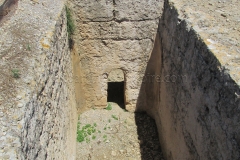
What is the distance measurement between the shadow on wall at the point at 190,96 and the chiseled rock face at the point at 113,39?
0.81 ft

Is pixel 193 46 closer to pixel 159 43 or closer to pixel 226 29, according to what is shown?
pixel 226 29

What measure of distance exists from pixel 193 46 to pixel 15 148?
2.55 m

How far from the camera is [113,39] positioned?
17.9 ft

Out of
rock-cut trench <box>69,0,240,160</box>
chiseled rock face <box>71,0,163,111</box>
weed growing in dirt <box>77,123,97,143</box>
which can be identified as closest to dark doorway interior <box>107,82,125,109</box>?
rock-cut trench <box>69,0,240,160</box>

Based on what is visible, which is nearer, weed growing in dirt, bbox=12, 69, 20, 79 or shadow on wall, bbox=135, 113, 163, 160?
weed growing in dirt, bbox=12, 69, 20, 79

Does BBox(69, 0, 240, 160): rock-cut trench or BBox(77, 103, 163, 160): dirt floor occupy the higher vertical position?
BBox(69, 0, 240, 160): rock-cut trench

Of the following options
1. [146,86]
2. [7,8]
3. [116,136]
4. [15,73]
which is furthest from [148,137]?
[7,8]

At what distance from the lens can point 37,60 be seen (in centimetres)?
308

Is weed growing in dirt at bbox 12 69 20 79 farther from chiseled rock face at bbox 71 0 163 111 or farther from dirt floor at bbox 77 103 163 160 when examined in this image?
dirt floor at bbox 77 103 163 160

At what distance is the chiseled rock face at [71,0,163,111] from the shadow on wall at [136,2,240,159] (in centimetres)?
25

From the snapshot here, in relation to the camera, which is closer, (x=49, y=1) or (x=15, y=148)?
(x=15, y=148)

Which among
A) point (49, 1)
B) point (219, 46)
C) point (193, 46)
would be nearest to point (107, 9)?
point (49, 1)

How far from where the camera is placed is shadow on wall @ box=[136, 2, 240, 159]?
2.63m

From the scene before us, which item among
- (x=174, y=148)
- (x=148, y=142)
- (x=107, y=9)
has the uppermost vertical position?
(x=107, y=9)
